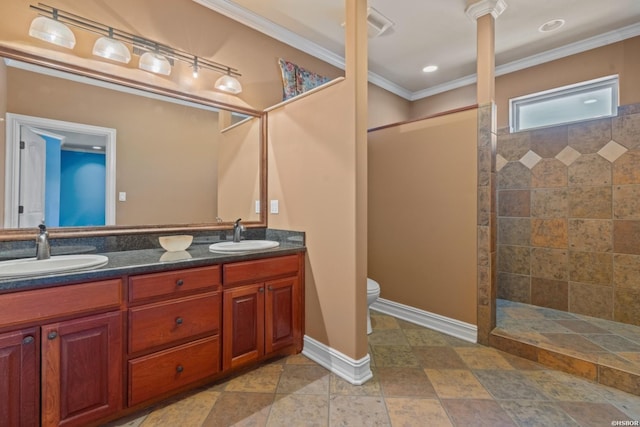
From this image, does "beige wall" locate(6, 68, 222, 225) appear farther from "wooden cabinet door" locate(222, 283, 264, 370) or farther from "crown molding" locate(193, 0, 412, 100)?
"crown molding" locate(193, 0, 412, 100)

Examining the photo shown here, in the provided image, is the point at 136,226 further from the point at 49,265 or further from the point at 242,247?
the point at 242,247

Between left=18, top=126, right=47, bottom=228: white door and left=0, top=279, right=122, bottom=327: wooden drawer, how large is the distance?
0.63 m

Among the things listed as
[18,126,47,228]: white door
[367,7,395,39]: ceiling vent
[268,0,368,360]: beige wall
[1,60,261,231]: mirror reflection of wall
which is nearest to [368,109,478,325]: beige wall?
[367,7,395,39]: ceiling vent

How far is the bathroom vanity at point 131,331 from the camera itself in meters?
1.21

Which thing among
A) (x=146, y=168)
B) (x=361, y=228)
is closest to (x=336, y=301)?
(x=361, y=228)

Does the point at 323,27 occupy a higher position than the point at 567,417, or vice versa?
the point at 323,27

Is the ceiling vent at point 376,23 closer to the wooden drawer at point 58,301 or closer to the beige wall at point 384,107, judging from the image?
the beige wall at point 384,107

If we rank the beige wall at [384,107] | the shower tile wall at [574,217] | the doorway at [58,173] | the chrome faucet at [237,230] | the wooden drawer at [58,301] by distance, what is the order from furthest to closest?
the beige wall at [384,107] → the shower tile wall at [574,217] → the chrome faucet at [237,230] → the doorway at [58,173] → the wooden drawer at [58,301]

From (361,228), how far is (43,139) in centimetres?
191

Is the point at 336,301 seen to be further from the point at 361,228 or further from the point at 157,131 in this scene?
the point at 157,131

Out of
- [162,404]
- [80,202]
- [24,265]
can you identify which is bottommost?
[162,404]

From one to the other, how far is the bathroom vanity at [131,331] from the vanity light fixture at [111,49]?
1.23 m

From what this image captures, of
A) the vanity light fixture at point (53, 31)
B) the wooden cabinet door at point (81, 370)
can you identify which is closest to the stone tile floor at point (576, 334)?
the wooden cabinet door at point (81, 370)

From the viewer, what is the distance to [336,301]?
196 cm
